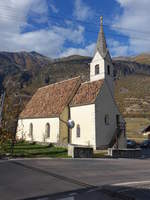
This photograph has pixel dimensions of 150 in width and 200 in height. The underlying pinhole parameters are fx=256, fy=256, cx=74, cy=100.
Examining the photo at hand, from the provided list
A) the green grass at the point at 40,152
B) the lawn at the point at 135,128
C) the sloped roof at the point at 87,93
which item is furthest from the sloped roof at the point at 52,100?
the lawn at the point at 135,128

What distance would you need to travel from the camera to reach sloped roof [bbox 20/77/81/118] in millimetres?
33188

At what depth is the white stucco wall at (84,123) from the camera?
28703 mm

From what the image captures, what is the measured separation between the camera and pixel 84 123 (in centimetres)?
2989

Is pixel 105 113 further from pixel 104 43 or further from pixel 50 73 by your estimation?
pixel 50 73

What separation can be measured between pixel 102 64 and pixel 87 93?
14.4 feet

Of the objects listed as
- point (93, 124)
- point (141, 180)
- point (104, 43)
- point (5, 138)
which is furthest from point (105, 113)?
point (141, 180)

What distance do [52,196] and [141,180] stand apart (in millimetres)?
5408

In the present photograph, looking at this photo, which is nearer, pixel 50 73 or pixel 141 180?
pixel 141 180

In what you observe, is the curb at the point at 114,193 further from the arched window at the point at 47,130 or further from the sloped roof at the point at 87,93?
the arched window at the point at 47,130

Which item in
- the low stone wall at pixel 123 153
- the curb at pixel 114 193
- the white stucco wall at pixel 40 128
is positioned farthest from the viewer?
the white stucco wall at pixel 40 128

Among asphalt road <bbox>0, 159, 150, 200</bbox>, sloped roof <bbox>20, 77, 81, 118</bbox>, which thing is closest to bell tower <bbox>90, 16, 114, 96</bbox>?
sloped roof <bbox>20, 77, 81, 118</bbox>

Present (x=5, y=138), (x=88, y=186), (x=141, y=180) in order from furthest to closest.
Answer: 1. (x=5, y=138)
2. (x=141, y=180)
3. (x=88, y=186)

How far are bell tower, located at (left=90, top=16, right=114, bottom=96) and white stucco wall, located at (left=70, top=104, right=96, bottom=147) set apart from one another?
474 cm

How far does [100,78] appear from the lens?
3244 centimetres
